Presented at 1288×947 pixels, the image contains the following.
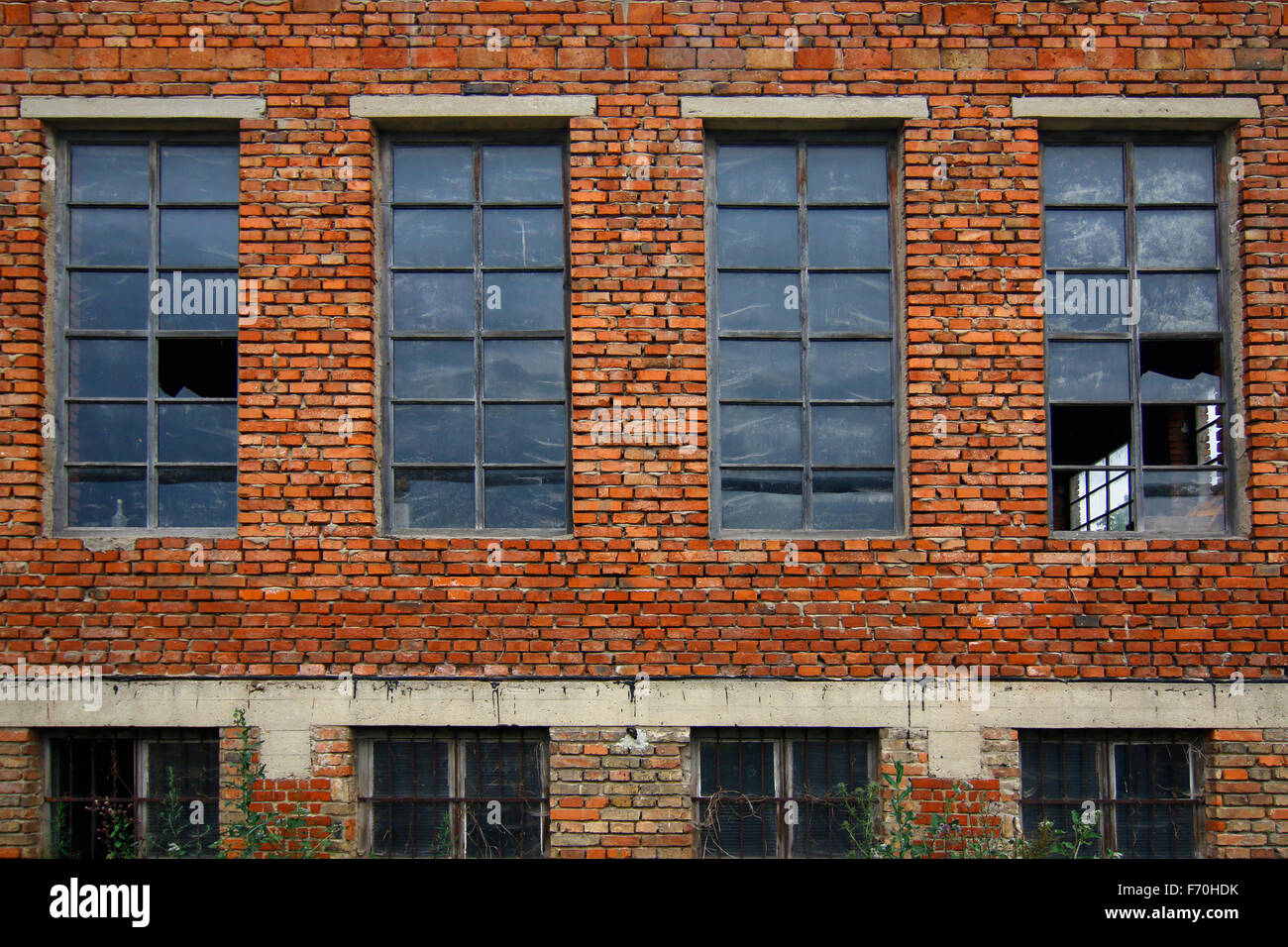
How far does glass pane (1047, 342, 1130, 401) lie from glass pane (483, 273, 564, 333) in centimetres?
320

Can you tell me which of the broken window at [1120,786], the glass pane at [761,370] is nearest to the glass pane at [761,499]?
the glass pane at [761,370]

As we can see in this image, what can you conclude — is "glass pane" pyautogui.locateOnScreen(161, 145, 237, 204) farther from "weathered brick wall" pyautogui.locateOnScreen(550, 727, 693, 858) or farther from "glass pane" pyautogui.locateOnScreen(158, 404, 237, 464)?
"weathered brick wall" pyautogui.locateOnScreen(550, 727, 693, 858)

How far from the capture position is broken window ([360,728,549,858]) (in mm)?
5508

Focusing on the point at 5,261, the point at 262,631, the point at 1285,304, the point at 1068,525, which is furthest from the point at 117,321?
the point at 1285,304

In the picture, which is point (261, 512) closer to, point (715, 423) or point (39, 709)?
point (39, 709)

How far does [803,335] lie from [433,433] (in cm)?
245

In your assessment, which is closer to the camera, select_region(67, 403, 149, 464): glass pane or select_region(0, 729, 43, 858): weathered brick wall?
select_region(0, 729, 43, 858): weathered brick wall

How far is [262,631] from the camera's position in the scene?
545cm

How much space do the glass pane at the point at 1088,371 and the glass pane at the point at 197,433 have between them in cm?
525

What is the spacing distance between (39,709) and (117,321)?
7.96 feet

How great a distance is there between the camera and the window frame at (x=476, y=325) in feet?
18.7

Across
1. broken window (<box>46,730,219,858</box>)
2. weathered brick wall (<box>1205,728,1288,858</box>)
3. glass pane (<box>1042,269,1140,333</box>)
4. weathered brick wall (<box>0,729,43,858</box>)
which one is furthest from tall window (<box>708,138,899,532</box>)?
weathered brick wall (<box>0,729,43,858</box>)

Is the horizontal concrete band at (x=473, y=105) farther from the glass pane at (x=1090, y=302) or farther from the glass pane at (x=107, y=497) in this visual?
the glass pane at (x=1090, y=302)

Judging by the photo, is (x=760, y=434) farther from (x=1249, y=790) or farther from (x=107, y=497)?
(x=107, y=497)
